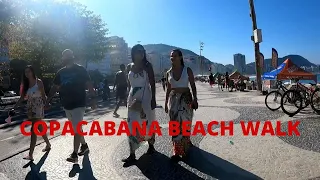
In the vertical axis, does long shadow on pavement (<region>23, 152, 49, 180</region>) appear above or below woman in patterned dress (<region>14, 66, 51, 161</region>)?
below

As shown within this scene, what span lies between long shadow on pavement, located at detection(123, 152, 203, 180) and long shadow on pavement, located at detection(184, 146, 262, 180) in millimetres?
246

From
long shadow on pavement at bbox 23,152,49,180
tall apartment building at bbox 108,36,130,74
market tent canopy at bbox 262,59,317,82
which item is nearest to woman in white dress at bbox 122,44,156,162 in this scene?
long shadow on pavement at bbox 23,152,49,180

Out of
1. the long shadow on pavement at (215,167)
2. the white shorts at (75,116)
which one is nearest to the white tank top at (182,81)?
the long shadow on pavement at (215,167)

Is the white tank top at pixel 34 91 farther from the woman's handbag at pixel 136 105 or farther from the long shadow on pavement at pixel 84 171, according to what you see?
the woman's handbag at pixel 136 105

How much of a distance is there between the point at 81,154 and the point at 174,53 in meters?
2.46

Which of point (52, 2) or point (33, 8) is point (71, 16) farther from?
point (33, 8)

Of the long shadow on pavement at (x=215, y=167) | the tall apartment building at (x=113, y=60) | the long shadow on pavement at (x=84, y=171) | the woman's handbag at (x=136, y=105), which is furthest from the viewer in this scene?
the tall apartment building at (x=113, y=60)

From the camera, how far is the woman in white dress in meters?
4.83

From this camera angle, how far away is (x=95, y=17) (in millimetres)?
40656

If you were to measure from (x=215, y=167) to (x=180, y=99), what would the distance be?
1.19 m

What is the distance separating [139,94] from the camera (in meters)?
4.87

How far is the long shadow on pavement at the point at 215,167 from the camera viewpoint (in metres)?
4.07

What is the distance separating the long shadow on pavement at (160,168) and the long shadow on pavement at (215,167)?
25cm
